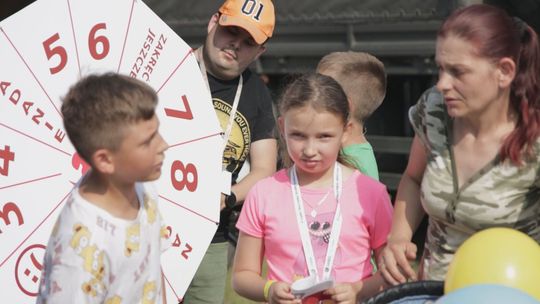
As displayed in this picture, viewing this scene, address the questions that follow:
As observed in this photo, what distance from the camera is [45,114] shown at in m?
4.29

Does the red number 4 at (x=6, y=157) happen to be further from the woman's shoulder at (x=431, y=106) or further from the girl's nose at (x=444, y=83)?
the girl's nose at (x=444, y=83)

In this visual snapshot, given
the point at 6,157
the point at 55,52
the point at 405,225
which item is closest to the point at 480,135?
the point at 405,225

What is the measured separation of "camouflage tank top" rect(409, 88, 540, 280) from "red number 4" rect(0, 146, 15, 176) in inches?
63.8

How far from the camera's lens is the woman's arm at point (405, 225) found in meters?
3.56

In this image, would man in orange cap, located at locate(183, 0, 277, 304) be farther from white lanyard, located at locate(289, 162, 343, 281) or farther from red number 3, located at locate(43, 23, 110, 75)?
white lanyard, located at locate(289, 162, 343, 281)

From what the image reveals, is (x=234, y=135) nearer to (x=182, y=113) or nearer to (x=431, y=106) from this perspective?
(x=182, y=113)

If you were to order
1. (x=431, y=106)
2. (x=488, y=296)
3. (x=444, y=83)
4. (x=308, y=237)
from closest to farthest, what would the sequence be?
(x=488, y=296), (x=444, y=83), (x=431, y=106), (x=308, y=237)

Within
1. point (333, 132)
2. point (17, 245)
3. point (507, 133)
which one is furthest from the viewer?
point (17, 245)

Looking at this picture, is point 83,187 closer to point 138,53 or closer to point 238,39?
point 138,53

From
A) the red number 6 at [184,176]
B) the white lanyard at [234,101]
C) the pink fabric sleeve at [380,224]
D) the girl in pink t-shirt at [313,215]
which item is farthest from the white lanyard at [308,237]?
the white lanyard at [234,101]

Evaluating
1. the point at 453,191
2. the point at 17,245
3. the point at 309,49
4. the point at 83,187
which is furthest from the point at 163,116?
the point at 309,49

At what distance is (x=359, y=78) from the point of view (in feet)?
16.0

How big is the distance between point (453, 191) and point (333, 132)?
57 cm

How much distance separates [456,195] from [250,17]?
1660 millimetres
